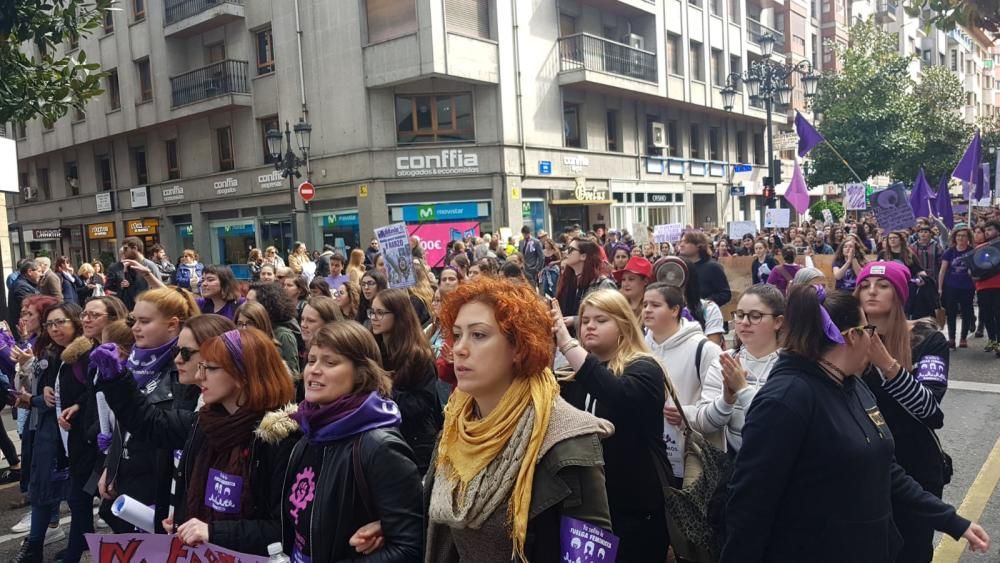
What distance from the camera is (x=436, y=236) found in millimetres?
18766

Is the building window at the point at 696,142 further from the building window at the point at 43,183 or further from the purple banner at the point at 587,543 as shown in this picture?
the purple banner at the point at 587,543

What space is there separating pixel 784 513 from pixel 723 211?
33.4 metres

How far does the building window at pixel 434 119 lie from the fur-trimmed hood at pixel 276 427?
1999 centimetres

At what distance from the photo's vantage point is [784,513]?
2.51m

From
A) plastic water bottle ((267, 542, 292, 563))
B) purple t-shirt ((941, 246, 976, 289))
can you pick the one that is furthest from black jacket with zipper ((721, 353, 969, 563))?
purple t-shirt ((941, 246, 976, 289))

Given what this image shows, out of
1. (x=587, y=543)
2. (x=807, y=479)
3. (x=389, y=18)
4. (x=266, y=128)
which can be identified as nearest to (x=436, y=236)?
(x=389, y=18)

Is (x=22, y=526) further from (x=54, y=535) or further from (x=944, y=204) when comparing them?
(x=944, y=204)

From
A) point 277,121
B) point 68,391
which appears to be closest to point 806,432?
point 68,391

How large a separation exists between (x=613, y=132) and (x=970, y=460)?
74.7ft

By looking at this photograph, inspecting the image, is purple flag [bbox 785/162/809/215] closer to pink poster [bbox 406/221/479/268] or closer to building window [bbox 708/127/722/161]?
pink poster [bbox 406/221/479/268]

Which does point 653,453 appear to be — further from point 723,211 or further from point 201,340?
point 723,211

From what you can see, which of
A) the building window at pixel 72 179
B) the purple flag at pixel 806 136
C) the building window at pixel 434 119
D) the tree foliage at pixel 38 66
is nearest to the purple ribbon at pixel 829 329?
the tree foliage at pixel 38 66

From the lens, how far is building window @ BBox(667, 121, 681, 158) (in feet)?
100

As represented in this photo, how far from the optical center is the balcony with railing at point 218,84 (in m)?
24.4
